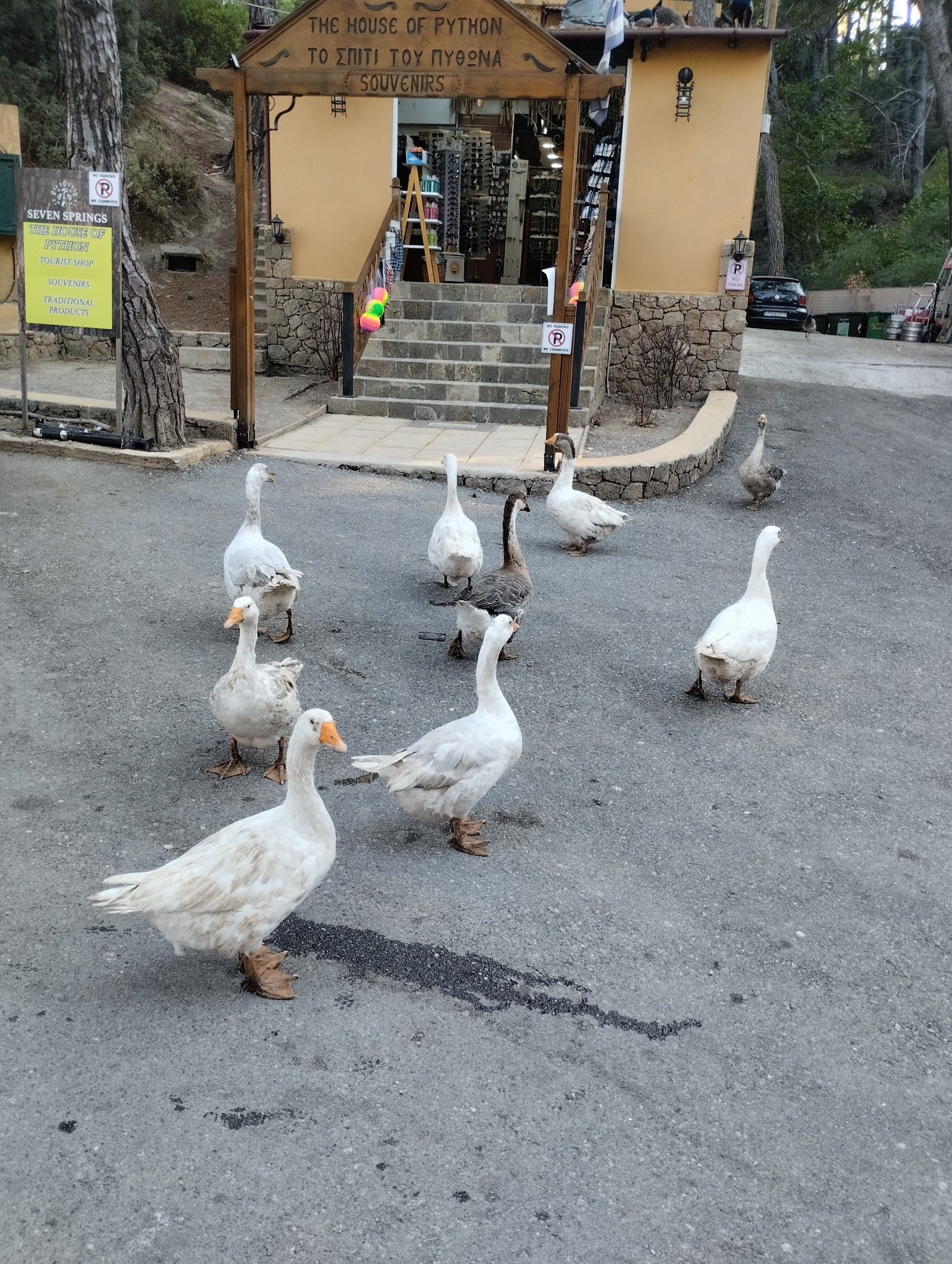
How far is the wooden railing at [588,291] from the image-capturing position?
12.4 m

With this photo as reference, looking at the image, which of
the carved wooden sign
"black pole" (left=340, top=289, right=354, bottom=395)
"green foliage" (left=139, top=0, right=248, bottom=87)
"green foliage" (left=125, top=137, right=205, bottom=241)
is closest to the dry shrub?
"black pole" (left=340, top=289, right=354, bottom=395)

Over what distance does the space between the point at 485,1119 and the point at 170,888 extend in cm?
116

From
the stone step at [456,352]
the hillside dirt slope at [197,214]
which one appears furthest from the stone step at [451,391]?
the hillside dirt slope at [197,214]

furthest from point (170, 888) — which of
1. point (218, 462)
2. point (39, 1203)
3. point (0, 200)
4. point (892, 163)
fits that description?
point (892, 163)

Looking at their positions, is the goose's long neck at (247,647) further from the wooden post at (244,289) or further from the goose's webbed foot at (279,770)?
the wooden post at (244,289)

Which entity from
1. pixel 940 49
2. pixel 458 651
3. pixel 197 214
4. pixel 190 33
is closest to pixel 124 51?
pixel 197 214

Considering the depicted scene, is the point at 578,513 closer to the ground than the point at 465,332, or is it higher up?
closer to the ground

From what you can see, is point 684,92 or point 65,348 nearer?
point 684,92

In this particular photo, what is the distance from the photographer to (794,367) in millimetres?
19141

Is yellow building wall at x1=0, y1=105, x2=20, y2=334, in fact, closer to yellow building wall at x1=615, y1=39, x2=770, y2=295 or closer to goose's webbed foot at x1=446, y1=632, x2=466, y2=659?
yellow building wall at x1=615, y1=39, x2=770, y2=295

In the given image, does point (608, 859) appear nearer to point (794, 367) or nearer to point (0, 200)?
point (0, 200)

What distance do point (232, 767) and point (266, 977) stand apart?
1.50 metres

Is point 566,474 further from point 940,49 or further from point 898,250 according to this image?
point 898,250

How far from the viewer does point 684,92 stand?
572 inches
